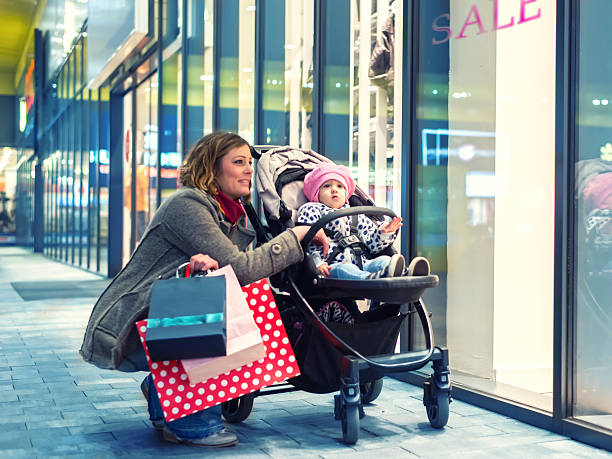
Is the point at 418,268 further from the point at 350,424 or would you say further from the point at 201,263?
the point at 201,263

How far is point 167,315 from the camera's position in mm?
3076

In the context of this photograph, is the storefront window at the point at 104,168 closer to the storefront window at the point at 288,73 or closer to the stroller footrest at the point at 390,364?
the storefront window at the point at 288,73

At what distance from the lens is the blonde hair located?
11.8 ft

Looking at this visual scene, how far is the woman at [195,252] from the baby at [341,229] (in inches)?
6.5

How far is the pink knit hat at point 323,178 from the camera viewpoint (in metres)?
3.90

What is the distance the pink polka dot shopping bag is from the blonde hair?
0.49 metres

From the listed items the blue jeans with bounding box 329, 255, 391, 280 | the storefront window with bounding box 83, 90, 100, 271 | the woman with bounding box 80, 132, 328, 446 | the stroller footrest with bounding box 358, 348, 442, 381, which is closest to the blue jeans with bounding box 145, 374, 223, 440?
the woman with bounding box 80, 132, 328, 446

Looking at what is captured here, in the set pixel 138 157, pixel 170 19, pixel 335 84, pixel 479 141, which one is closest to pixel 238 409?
pixel 479 141

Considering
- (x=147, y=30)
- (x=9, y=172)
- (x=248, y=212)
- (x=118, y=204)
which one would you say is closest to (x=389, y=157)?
(x=248, y=212)

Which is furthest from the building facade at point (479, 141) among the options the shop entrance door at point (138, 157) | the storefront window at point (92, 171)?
the storefront window at point (92, 171)

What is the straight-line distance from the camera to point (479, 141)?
473cm

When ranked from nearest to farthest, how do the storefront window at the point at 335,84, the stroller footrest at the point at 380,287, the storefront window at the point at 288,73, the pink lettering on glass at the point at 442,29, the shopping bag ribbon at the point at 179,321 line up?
1. the shopping bag ribbon at the point at 179,321
2. the stroller footrest at the point at 380,287
3. the pink lettering on glass at the point at 442,29
4. the storefront window at the point at 335,84
5. the storefront window at the point at 288,73

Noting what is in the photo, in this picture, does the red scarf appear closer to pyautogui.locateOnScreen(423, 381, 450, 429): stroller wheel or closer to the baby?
the baby

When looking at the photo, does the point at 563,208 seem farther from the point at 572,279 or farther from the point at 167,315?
the point at 167,315
